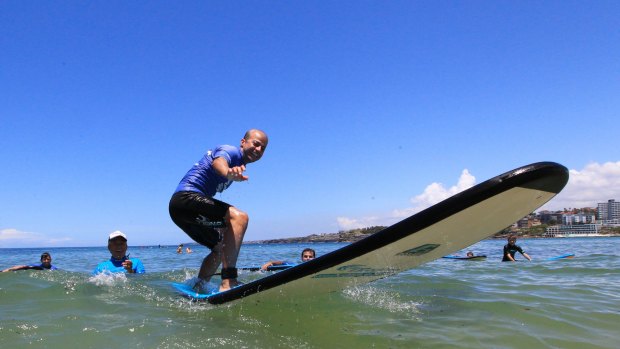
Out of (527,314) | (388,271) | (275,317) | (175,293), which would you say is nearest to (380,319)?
(388,271)

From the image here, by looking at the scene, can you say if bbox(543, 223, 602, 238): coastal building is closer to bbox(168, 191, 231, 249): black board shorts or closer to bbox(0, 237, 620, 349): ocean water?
bbox(0, 237, 620, 349): ocean water

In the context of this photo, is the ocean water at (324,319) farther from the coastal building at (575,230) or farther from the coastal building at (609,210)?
the coastal building at (609,210)

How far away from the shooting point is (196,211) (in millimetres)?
4141

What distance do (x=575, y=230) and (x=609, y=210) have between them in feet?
173

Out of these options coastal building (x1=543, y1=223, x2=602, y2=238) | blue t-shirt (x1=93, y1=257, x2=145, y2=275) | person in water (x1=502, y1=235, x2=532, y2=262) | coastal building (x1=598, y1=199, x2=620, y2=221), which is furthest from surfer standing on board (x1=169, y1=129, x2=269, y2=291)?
coastal building (x1=598, y1=199, x2=620, y2=221)

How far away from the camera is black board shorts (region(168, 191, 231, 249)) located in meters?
4.10

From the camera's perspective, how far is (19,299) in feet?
14.8

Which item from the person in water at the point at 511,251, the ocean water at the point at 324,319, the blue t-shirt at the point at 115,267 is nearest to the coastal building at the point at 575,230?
the person in water at the point at 511,251

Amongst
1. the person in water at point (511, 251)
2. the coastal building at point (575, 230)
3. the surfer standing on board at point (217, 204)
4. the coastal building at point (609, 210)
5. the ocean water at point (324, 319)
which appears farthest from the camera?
the coastal building at point (609, 210)

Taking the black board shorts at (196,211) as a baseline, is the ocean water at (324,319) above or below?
below

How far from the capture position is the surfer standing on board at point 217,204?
406 cm

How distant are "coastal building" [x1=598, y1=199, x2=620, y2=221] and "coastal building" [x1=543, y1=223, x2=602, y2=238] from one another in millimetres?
36349

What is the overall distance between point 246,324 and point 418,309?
1.72 metres

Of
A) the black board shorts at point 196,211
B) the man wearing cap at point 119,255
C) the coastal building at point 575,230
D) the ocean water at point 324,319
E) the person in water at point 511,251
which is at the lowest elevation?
the coastal building at point 575,230
